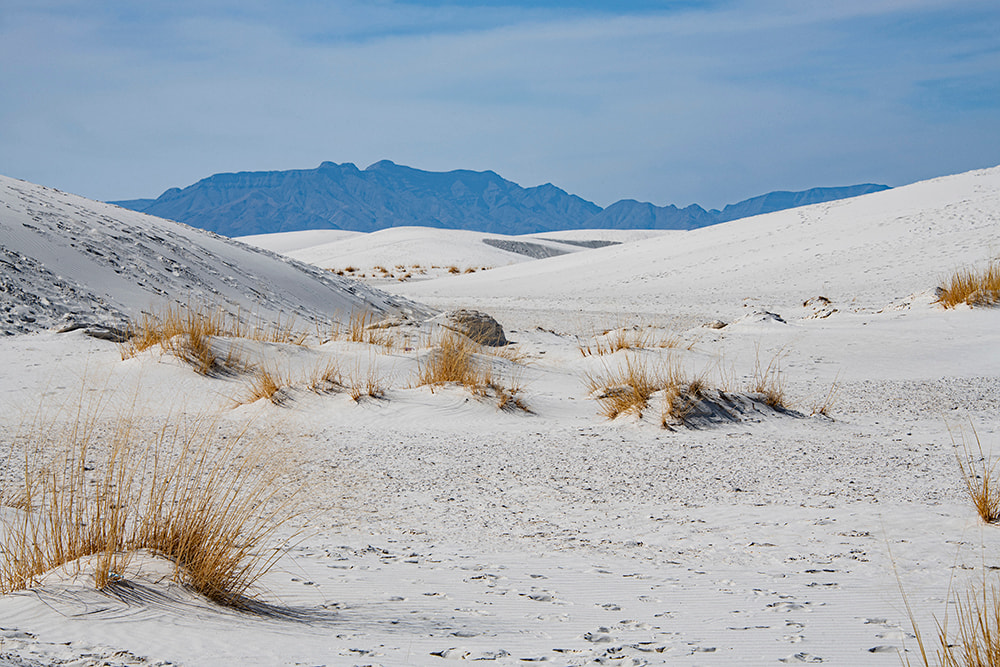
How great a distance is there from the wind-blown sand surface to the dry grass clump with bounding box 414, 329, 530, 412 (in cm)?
16

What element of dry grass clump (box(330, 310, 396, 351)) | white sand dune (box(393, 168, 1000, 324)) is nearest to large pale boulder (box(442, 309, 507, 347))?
dry grass clump (box(330, 310, 396, 351))

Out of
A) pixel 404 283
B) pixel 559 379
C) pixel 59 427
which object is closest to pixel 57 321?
pixel 59 427

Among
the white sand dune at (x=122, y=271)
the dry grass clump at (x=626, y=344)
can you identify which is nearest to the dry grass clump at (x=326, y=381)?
the dry grass clump at (x=626, y=344)

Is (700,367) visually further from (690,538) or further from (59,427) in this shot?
(59,427)

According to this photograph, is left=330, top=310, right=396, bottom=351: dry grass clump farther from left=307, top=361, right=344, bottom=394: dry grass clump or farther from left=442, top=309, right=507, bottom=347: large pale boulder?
left=307, top=361, right=344, bottom=394: dry grass clump

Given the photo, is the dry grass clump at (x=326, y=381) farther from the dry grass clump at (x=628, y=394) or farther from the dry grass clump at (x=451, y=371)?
the dry grass clump at (x=628, y=394)

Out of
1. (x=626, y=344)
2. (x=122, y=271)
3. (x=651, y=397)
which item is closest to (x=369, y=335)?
(x=626, y=344)

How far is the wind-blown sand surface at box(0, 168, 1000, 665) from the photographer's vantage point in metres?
2.15

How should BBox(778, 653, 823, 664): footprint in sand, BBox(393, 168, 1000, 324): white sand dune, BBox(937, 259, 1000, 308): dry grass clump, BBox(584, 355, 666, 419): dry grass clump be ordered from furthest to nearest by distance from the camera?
BBox(393, 168, 1000, 324): white sand dune → BBox(937, 259, 1000, 308): dry grass clump → BBox(584, 355, 666, 419): dry grass clump → BBox(778, 653, 823, 664): footprint in sand

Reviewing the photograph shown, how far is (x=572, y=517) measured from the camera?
12.8 ft

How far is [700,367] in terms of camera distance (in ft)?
30.2

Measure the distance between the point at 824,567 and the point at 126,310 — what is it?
8.63m

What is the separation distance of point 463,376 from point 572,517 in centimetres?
325

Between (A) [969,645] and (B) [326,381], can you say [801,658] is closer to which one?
(A) [969,645]
